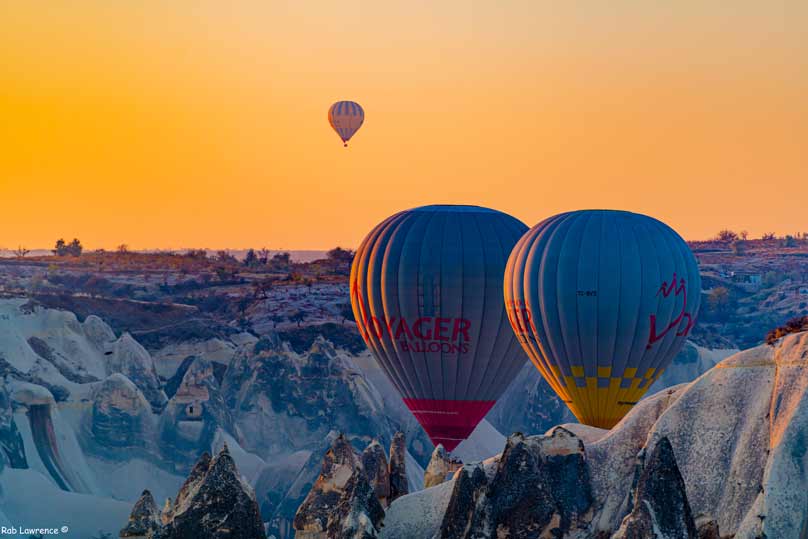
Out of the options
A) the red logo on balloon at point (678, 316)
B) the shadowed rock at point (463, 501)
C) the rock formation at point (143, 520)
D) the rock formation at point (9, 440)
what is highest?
the red logo on balloon at point (678, 316)

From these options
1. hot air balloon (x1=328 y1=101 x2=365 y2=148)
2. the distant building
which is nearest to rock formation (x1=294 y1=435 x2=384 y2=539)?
hot air balloon (x1=328 y1=101 x2=365 y2=148)

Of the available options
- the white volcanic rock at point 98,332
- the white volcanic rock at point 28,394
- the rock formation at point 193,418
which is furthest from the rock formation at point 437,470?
the white volcanic rock at point 98,332

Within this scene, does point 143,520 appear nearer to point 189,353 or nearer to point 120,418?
point 120,418

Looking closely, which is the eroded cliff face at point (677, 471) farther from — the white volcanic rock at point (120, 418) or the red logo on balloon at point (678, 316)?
the white volcanic rock at point (120, 418)

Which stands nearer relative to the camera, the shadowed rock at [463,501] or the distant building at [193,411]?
the shadowed rock at [463,501]

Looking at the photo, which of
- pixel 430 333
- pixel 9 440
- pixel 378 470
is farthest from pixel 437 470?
pixel 9 440

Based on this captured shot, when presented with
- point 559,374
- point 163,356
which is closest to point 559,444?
point 559,374

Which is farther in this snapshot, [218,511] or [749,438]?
[749,438]
